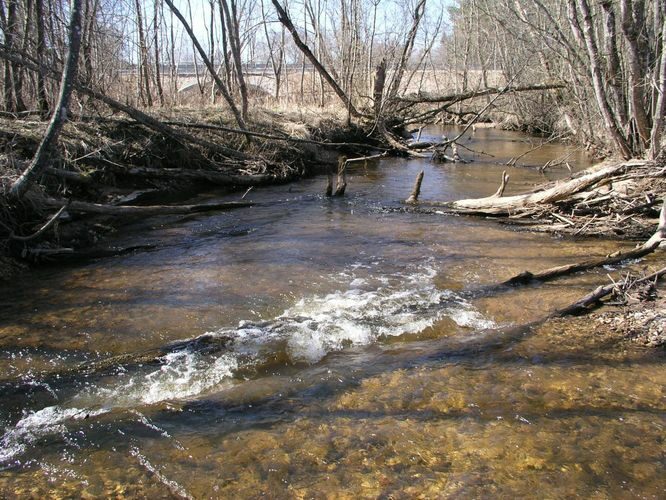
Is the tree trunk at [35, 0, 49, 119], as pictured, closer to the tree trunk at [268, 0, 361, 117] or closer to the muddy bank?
the muddy bank

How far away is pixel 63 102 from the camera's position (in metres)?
5.05

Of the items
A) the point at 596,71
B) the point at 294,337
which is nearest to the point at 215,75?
the point at 596,71

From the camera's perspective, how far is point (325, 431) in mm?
3377

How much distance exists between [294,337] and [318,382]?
91 cm

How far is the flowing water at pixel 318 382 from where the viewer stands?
117 inches

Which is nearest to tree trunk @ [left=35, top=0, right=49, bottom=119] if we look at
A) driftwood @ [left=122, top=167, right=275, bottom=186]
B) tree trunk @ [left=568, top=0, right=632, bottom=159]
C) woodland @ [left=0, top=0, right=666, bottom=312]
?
woodland @ [left=0, top=0, right=666, bottom=312]

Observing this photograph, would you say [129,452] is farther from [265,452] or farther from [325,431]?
[325,431]

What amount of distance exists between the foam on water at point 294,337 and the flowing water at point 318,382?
0.07ft

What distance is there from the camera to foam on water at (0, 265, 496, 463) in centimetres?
364

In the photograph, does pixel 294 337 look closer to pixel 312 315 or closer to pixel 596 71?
pixel 312 315

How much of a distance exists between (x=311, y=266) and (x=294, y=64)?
2463 cm

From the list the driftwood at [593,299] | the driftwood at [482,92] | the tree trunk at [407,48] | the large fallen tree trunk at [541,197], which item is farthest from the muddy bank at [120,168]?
the driftwood at [593,299]

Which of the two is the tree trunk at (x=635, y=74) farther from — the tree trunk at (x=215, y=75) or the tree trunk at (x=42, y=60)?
the tree trunk at (x=42, y=60)

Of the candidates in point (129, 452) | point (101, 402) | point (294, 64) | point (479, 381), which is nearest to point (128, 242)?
point (101, 402)
